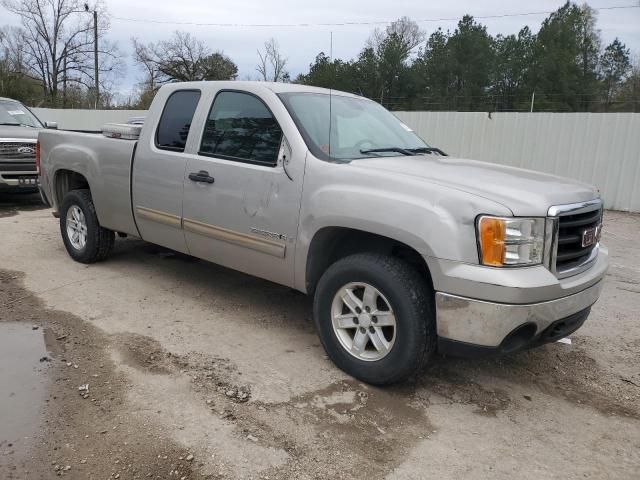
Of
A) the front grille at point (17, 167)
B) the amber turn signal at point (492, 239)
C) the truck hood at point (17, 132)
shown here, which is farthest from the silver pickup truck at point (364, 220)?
the truck hood at point (17, 132)

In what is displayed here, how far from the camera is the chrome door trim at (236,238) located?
4.07 meters

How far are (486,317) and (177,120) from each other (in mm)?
3227

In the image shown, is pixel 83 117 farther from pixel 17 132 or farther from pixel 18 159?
pixel 18 159

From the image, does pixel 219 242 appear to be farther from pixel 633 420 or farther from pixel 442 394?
pixel 633 420

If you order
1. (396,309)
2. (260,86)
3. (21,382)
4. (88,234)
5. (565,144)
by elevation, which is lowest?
(21,382)

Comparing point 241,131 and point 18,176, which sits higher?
point 241,131

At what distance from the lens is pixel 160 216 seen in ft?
16.3

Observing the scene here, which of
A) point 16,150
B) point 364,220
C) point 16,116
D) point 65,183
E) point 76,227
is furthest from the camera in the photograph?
point 16,116

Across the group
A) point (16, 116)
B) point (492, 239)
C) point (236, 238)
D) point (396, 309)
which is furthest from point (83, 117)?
point (492, 239)

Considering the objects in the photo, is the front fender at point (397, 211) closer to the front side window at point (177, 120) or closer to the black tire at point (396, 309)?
the black tire at point (396, 309)

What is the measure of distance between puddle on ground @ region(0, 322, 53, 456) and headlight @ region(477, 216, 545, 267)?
103 inches

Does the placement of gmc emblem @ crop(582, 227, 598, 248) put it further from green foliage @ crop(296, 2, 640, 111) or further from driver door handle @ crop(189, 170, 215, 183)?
green foliage @ crop(296, 2, 640, 111)

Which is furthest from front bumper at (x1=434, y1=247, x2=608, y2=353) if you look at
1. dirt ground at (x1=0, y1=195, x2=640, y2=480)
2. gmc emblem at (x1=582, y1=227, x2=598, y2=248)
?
dirt ground at (x1=0, y1=195, x2=640, y2=480)

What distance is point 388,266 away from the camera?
3432mm
